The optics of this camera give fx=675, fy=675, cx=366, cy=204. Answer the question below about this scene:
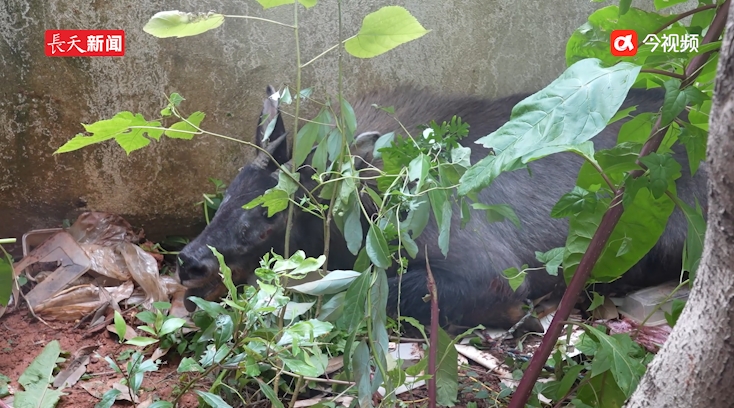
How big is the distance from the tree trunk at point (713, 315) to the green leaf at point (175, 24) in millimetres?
1370

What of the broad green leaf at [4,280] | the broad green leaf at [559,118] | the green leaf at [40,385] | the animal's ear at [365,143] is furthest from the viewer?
the animal's ear at [365,143]

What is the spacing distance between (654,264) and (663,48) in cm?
200

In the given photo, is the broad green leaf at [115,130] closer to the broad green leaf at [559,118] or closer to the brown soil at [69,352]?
the brown soil at [69,352]

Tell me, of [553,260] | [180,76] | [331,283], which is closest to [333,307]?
[331,283]

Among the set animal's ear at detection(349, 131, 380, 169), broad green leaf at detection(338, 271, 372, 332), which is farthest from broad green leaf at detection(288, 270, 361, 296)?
animal's ear at detection(349, 131, 380, 169)

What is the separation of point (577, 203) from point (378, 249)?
55 centimetres

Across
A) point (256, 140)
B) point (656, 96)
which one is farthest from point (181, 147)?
point (656, 96)

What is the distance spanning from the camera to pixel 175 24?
1.93 metres

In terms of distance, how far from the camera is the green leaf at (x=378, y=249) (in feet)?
5.97

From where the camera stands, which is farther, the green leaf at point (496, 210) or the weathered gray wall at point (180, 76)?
the weathered gray wall at point (180, 76)

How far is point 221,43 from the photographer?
3443 mm

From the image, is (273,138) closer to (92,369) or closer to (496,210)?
(92,369)

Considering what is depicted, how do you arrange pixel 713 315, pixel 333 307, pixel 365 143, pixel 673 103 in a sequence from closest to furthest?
pixel 713 315, pixel 673 103, pixel 333 307, pixel 365 143

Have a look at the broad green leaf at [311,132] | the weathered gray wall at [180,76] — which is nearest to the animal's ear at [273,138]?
the weathered gray wall at [180,76]
